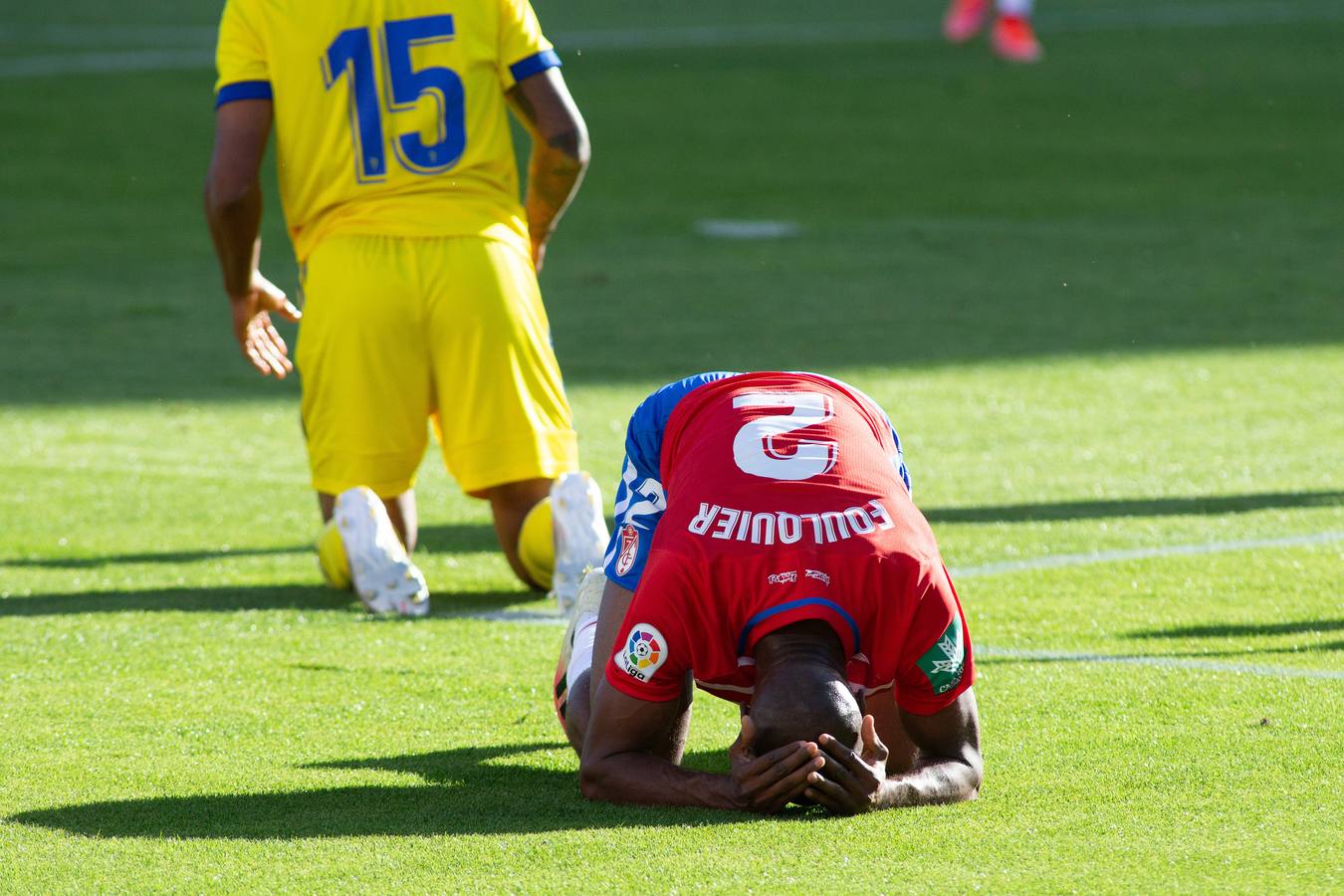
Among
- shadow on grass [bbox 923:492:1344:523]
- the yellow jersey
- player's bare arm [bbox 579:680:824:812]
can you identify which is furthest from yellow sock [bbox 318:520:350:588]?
player's bare arm [bbox 579:680:824:812]

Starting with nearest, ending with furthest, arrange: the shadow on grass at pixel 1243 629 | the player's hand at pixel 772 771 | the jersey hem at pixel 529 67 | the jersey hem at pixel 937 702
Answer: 1. the player's hand at pixel 772 771
2. the jersey hem at pixel 937 702
3. the shadow on grass at pixel 1243 629
4. the jersey hem at pixel 529 67

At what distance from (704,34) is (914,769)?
24534 mm

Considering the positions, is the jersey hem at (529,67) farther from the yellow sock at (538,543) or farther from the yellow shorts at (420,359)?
the yellow sock at (538,543)

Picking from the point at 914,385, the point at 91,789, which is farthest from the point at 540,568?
the point at 914,385

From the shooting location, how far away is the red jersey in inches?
159

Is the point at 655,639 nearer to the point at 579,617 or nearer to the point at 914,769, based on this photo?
the point at 914,769

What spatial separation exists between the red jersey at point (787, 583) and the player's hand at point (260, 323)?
2.73 m

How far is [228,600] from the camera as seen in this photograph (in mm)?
6508

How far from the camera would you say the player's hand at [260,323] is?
661cm

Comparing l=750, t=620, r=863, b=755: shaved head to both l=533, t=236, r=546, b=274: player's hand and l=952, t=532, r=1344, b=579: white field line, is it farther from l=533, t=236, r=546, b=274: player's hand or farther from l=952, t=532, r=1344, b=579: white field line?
l=533, t=236, r=546, b=274: player's hand

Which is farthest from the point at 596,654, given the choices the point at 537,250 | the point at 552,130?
the point at 537,250

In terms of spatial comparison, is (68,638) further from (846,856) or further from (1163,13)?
(1163,13)

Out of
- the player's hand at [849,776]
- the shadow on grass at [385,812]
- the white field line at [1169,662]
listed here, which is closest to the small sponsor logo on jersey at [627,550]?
the shadow on grass at [385,812]

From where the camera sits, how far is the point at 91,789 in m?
4.46
